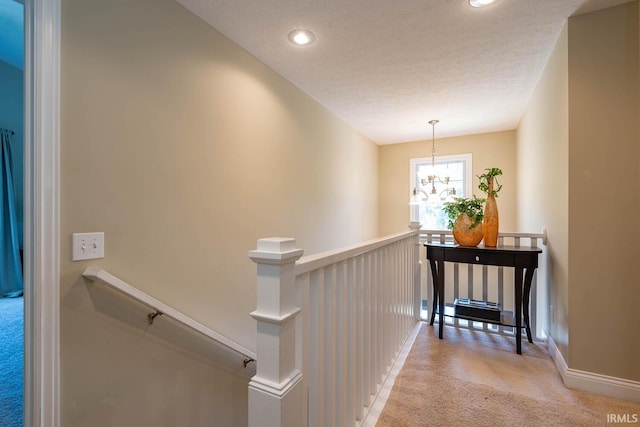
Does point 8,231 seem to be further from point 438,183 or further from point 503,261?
point 438,183

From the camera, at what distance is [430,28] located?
1.98 meters

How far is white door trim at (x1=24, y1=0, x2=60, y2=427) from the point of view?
115 centimetres

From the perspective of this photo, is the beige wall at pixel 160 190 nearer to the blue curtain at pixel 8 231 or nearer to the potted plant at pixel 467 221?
the potted plant at pixel 467 221

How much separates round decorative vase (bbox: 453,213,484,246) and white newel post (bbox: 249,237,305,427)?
7.20 ft

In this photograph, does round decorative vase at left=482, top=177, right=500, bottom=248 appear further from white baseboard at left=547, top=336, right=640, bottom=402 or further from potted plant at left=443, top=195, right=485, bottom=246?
white baseboard at left=547, top=336, right=640, bottom=402

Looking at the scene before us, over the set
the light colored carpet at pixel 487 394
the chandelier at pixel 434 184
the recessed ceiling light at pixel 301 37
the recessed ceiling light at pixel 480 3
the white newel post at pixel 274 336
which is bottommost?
the light colored carpet at pixel 487 394

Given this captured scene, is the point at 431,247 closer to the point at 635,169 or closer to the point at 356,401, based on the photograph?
the point at 635,169

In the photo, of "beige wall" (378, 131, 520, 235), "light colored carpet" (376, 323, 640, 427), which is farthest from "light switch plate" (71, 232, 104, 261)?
"beige wall" (378, 131, 520, 235)

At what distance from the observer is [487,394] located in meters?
1.75

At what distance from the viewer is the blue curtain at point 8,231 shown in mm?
3084

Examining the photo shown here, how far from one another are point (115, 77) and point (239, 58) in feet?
3.32

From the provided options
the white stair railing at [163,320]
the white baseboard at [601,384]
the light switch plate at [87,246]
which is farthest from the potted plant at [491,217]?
the light switch plate at [87,246]

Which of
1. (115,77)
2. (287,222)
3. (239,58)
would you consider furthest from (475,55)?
(115,77)

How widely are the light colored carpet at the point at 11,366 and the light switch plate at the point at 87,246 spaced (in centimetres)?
119
